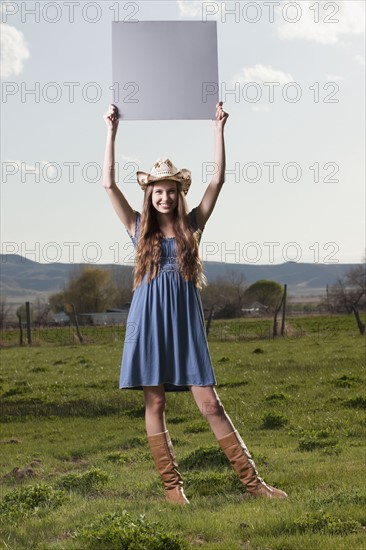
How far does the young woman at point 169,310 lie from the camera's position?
22.0 ft

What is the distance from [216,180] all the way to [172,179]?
40cm

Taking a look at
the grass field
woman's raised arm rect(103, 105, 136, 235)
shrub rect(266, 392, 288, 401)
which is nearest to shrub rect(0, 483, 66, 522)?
the grass field

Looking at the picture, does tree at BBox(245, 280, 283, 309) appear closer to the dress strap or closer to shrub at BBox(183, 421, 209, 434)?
shrub at BBox(183, 421, 209, 434)

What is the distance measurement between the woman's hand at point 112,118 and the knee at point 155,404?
7.30 feet

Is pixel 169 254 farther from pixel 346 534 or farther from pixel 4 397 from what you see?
pixel 4 397

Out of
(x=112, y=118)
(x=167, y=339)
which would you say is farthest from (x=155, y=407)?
(x=112, y=118)

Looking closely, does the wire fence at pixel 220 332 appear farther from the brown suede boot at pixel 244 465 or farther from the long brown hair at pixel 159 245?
the long brown hair at pixel 159 245

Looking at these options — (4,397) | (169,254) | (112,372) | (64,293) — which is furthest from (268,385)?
(64,293)

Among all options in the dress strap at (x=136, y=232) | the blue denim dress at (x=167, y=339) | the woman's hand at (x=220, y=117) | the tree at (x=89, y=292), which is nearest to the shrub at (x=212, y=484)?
the blue denim dress at (x=167, y=339)

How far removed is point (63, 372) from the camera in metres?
22.3

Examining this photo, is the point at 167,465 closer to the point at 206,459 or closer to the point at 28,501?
the point at 28,501

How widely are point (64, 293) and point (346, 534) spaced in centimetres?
6332

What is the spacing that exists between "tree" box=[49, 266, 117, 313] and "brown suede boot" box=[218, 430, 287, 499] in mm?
52455

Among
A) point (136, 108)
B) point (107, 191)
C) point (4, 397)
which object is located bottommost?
point (4, 397)
